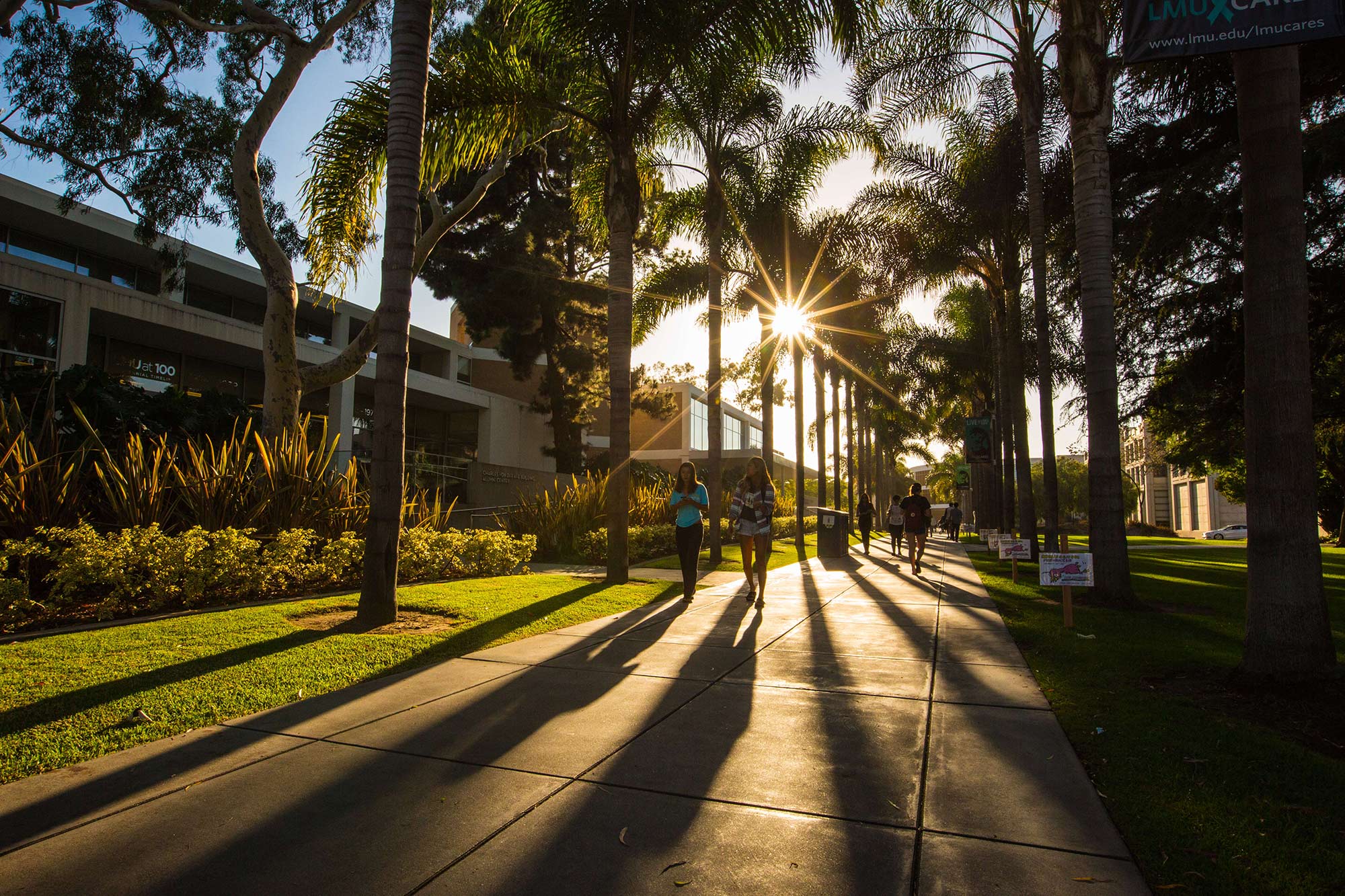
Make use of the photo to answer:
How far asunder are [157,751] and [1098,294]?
10272 millimetres

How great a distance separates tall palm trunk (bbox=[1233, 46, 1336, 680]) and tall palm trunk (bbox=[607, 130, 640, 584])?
7.42m

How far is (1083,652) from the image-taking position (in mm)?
6094

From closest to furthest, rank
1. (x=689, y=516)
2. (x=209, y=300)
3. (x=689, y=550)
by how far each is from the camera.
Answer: (x=689, y=516) < (x=689, y=550) < (x=209, y=300)

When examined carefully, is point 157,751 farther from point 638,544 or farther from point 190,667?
point 638,544

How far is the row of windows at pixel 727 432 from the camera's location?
53.4 metres

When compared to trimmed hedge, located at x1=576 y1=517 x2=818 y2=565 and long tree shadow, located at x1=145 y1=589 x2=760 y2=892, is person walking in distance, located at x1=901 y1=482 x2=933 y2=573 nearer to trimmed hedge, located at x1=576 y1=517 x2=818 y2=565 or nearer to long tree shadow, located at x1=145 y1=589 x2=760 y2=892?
trimmed hedge, located at x1=576 y1=517 x2=818 y2=565

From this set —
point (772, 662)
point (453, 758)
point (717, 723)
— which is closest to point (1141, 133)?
point (772, 662)

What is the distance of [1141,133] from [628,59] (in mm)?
10771

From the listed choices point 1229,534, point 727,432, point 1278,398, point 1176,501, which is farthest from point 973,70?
point 1176,501

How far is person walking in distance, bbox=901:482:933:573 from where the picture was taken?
14500mm

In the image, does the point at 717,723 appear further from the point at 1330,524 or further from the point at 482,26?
the point at 1330,524

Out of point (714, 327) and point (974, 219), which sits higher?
point (974, 219)

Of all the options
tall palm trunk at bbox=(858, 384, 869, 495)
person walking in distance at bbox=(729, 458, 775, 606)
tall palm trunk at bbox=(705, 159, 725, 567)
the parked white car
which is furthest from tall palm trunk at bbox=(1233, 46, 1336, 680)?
the parked white car

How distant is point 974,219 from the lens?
1884 cm
